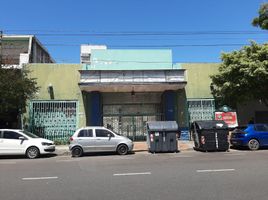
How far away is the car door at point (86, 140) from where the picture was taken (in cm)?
1781

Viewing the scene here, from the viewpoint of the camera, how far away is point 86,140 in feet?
58.5

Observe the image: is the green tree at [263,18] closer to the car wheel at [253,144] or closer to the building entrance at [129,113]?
Answer: the car wheel at [253,144]

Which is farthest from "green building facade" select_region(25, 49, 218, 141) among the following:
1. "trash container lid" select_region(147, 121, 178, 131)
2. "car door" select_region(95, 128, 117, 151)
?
"car door" select_region(95, 128, 117, 151)

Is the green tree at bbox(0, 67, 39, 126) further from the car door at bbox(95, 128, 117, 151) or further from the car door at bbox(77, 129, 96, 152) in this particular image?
the car door at bbox(95, 128, 117, 151)

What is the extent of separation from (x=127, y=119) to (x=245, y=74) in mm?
9016

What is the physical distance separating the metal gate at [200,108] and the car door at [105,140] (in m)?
9.38

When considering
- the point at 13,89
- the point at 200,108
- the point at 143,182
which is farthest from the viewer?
the point at 200,108

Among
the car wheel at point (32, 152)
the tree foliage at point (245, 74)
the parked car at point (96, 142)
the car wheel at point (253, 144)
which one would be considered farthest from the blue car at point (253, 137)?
the car wheel at point (32, 152)

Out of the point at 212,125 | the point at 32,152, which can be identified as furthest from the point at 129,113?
the point at 32,152

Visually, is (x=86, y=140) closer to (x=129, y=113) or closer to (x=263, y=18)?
(x=129, y=113)

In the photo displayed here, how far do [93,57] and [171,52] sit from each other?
231 inches

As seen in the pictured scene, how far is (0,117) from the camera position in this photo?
23.6 meters

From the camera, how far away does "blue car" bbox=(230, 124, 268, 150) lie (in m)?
19.0

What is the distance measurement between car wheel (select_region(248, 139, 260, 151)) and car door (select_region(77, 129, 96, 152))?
27.0ft
